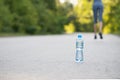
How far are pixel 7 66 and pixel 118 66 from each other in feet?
6.86

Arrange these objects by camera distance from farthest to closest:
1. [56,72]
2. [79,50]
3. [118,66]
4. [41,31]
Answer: [41,31] → [79,50] → [118,66] → [56,72]

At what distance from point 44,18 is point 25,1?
9696 mm

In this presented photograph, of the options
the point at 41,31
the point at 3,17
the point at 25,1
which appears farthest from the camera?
the point at 41,31

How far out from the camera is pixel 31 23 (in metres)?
54.9

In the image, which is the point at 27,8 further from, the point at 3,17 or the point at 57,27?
the point at 57,27

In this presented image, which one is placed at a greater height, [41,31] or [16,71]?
[16,71]

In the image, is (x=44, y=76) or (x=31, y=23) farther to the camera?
(x=31, y=23)

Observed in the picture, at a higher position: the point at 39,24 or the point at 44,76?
the point at 44,76

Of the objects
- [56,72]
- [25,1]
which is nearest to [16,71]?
[56,72]

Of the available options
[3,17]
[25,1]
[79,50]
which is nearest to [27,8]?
[25,1]

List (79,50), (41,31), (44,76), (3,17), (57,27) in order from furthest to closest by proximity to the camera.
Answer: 1. (57,27)
2. (41,31)
3. (3,17)
4. (79,50)
5. (44,76)

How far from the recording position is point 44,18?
6238cm

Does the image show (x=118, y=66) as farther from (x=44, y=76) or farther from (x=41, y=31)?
(x=41, y=31)

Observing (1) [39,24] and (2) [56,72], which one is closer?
(2) [56,72]
